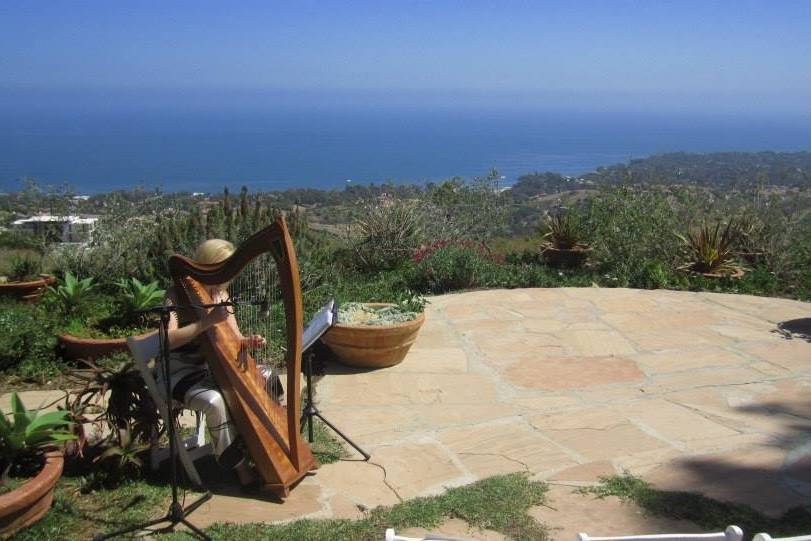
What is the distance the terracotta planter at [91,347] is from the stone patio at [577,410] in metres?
1.67

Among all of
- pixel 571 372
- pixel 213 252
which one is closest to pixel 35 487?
pixel 213 252

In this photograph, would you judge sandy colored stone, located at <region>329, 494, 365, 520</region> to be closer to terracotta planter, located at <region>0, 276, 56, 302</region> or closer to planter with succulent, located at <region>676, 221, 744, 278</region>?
terracotta planter, located at <region>0, 276, 56, 302</region>

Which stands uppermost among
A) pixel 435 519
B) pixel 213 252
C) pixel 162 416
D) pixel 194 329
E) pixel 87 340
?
pixel 213 252

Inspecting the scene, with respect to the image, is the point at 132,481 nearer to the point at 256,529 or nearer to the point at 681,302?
the point at 256,529

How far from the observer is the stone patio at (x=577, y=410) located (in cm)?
327

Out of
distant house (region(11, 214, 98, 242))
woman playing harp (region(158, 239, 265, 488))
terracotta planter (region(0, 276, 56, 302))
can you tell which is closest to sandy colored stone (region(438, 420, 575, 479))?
woman playing harp (region(158, 239, 265, 488))

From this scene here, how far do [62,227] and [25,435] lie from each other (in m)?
6.49

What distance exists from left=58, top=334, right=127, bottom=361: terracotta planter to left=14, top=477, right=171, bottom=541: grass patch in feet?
6.69

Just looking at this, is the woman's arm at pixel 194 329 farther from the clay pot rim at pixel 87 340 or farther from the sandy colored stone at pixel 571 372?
the sandy colored stone at pixel 571 372

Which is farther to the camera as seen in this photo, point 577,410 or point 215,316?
point 577,410

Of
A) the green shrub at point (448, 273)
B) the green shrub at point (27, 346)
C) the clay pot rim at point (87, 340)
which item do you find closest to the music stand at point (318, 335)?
the clay pot rim at point (87, 340)

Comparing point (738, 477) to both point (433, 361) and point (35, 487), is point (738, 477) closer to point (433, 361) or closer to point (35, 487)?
point (433, 361)

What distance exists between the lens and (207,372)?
3287 millimetres

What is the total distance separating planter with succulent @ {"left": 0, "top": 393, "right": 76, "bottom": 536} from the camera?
264 centimetres
